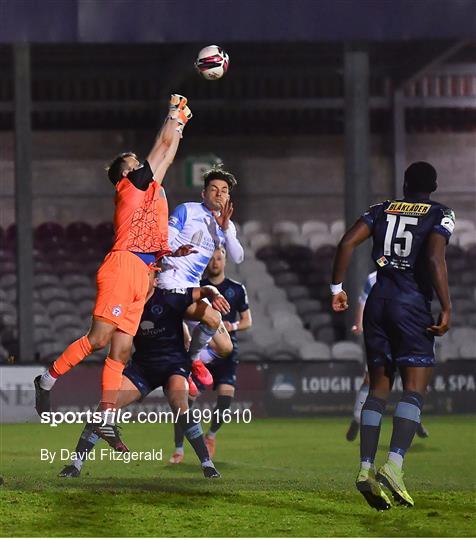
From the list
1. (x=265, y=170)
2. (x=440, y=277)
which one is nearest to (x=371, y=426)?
(x=440, y=277)

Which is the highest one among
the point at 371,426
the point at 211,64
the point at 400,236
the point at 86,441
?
the point at 211,64

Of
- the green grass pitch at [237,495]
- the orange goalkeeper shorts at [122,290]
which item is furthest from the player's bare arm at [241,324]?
the orange goalkeeper shorts at [122,290]

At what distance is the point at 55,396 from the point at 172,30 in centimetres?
466

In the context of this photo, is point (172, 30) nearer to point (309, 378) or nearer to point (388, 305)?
point (309, 378)

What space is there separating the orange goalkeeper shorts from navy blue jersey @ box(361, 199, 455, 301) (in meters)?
1.66

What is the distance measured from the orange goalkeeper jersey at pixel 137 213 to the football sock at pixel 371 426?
6.21 ft

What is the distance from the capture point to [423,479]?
37.0ft

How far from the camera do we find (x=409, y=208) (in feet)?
29.5

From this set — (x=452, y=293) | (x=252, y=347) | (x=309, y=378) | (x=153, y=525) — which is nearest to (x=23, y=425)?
(x=309, y=378)

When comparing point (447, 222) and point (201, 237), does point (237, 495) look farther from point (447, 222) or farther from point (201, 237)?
point (447, 222)

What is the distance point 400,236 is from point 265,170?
54.7ft

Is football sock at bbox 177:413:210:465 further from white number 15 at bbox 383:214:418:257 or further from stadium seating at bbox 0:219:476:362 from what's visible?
stadium seating at bbox 0:219:476:362

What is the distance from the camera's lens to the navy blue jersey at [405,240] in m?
8.94

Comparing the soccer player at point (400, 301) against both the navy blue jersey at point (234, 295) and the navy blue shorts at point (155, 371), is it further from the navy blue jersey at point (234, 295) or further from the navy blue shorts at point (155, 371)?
the navy blue jersey at point (234, 295)
